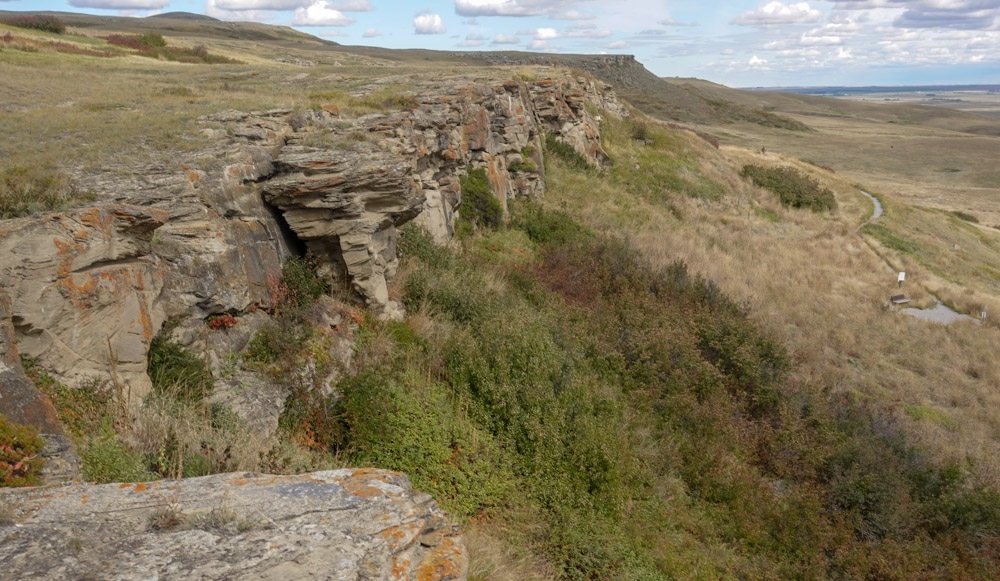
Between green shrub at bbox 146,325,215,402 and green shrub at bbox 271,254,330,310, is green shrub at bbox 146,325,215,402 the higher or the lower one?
the lower one

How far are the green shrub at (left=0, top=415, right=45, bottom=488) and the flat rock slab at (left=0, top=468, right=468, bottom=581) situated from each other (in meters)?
0.23

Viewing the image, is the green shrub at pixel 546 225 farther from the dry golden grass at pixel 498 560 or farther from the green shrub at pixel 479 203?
the dry golden grass at pixel 498 560

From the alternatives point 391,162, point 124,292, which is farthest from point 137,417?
point 391,162

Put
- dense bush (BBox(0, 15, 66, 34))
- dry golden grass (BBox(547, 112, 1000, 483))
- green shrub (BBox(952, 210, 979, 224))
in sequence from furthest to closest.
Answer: green shrub (BBox(952, 210, 979, 224)) < dense bush (BBox(0, 15, 66, 34)) < dry golden grass (BBox(547, 112, 1000, 483))

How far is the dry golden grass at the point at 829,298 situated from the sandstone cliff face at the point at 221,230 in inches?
309

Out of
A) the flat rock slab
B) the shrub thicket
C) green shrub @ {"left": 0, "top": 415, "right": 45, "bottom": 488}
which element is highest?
green shrub @ {"left": 0, "top": 415, "right": 45, "bottom": 488}

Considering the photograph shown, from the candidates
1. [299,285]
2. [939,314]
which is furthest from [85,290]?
[939,314]

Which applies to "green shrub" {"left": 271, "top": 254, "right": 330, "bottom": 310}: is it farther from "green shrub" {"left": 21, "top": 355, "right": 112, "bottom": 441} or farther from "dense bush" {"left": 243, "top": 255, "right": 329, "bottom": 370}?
"green shrub" {"left": 21, "top": 355, "right": 112, "bottom": 441}

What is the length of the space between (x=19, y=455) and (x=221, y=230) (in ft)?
12.0

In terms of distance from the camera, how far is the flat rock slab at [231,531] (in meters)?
3.13

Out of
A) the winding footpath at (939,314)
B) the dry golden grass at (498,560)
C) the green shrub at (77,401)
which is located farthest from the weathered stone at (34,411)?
the winding footpath at (939,314)

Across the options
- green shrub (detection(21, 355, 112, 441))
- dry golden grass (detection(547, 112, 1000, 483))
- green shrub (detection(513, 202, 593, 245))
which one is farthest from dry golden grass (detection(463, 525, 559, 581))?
green shrub (detection(513, 202, 593, 245))

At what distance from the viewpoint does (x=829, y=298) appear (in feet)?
55.8

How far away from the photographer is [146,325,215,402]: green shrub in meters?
5.71
